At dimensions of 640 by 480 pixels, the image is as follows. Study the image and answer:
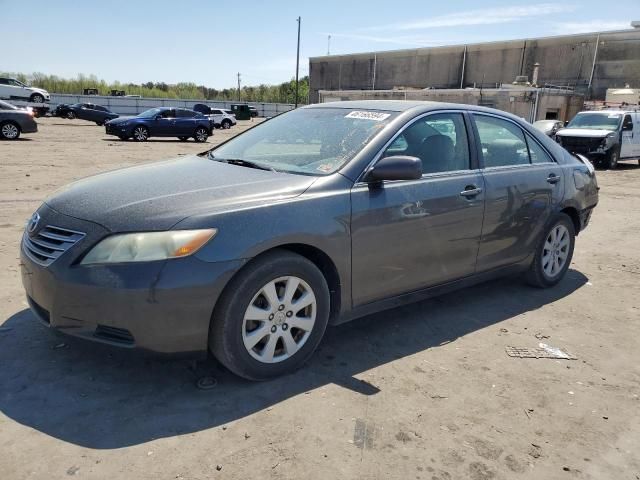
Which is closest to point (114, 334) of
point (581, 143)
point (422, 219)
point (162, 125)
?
point (422, 219)

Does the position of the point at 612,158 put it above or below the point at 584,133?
below

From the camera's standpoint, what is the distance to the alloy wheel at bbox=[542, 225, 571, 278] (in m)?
5.00

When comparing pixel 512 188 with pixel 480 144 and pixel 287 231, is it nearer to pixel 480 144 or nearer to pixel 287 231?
pixel 480 144

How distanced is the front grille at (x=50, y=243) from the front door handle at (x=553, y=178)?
390 centimetres

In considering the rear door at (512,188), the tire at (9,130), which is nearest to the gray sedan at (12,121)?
the tire at (9,130)

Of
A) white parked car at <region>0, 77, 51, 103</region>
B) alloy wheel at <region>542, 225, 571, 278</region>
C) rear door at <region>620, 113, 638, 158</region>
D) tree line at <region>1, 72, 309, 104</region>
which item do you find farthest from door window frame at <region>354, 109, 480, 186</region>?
tree line at <region>1, 72, 309, 104</region>

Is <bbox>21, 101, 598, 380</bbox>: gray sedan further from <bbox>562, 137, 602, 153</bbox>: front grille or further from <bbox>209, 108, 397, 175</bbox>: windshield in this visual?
<bbox>562, 137, 602, 153</bbox>: front grille

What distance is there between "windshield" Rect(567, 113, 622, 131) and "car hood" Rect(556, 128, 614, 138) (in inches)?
15.3

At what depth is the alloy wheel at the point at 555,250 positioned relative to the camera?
197 inches

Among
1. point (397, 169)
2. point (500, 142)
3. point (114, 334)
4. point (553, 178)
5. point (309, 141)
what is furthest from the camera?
point (553, 178)

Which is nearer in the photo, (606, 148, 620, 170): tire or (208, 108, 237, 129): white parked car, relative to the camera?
(606, 148, 620, 170): tire

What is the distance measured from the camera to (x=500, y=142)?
178 inches

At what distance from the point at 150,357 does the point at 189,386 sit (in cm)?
37

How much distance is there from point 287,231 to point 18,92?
41171 millimetres
